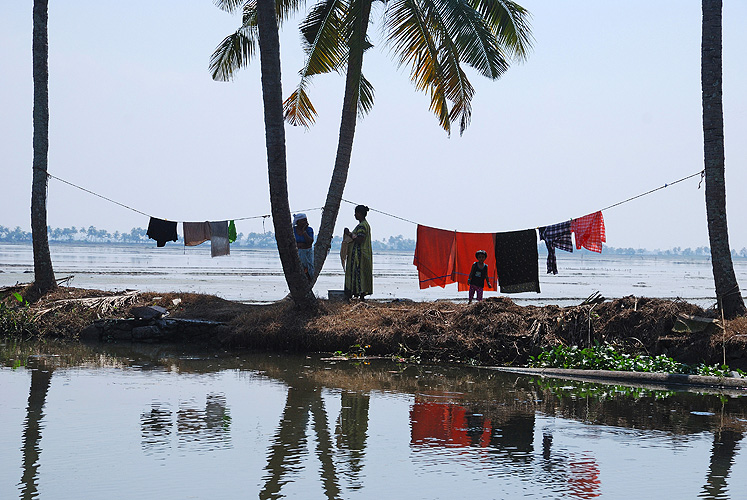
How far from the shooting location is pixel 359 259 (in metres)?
15.1

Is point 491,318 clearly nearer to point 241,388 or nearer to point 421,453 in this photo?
point 241,388

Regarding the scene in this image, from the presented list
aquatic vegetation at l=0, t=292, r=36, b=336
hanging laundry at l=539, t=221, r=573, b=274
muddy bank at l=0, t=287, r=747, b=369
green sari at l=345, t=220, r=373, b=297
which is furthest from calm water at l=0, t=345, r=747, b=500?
hanging laundry at l=539, t=221, r=573, b=274

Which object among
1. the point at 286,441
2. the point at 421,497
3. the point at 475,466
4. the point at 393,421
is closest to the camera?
the point at 421,497

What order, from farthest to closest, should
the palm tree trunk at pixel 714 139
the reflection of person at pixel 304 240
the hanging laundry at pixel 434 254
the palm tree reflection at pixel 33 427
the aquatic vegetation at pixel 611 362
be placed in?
the hanging laundry at pixel 434 254
the reflection of person at pixel 304 240
the palm tree trunk at pixel 714 139
the aquatic vegetation at pixel 611 362
the palm tree reflection at pixel 33 427

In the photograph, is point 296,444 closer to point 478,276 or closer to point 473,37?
point 478,276

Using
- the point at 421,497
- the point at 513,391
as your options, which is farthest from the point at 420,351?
the point at 421,497

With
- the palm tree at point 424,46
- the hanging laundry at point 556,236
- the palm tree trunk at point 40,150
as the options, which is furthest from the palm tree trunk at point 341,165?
the palm tree trunk at point 40,150

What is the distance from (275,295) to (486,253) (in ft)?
44.1

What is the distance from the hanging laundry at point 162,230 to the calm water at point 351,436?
7198 millimetres

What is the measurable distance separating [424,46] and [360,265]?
16.3ft

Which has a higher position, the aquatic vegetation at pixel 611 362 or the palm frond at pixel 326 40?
the palm frond at pixel 326 40

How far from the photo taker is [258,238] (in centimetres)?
17112

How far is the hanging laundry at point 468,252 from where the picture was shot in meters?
15.6

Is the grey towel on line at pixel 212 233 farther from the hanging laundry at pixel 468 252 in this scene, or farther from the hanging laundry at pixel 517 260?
the hanging laundry at pixel 517 260
